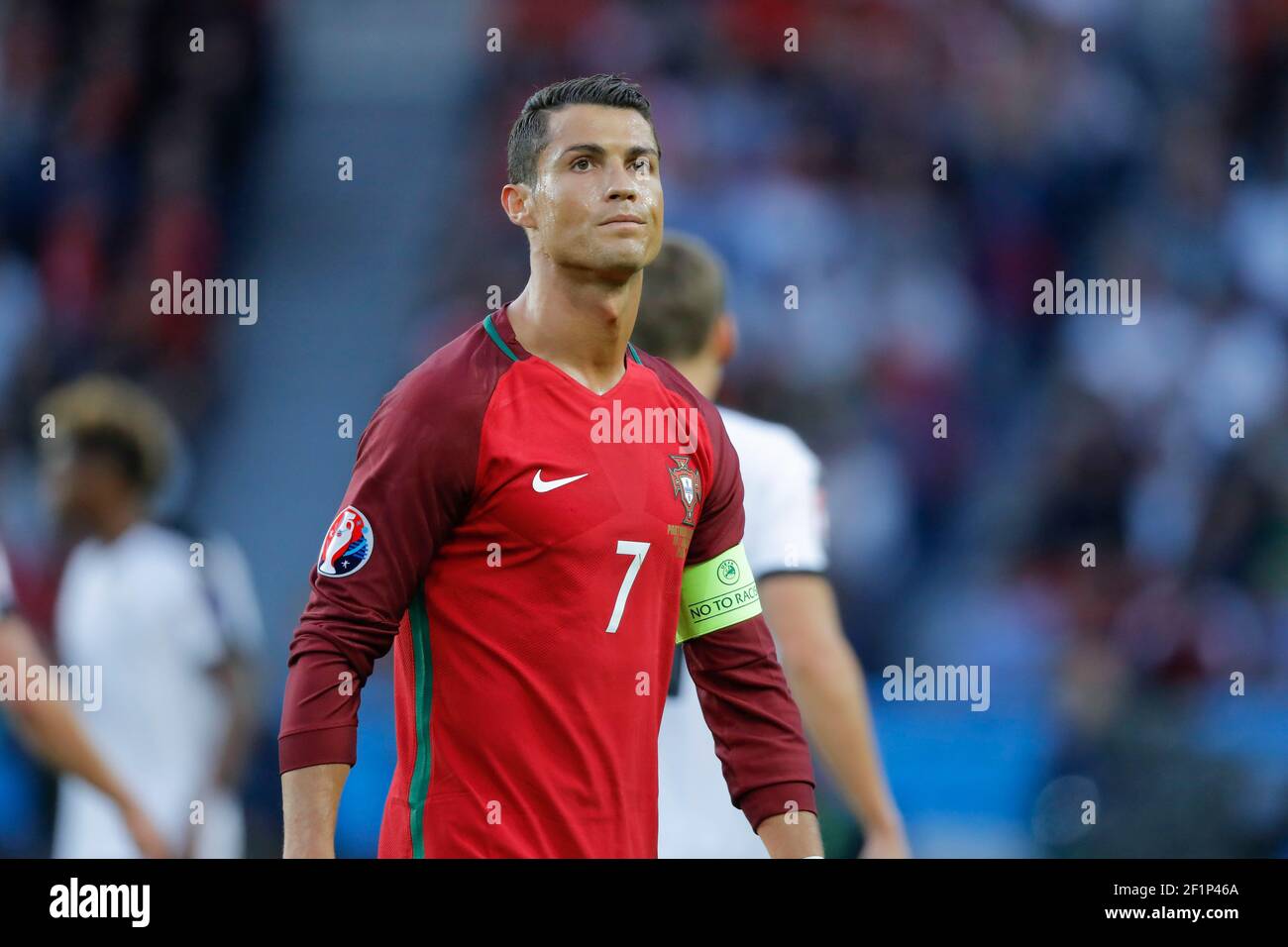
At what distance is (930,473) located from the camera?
8859 mm

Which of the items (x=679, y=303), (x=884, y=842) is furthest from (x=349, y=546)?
(x=884, y=842)

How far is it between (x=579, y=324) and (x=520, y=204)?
0.80 ft

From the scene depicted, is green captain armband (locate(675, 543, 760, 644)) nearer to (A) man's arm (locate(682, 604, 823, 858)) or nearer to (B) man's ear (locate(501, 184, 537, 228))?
(A) man's arm (locate(682, 604, 823, 858))

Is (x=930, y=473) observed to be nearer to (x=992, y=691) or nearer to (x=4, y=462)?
(x=992, y=691)

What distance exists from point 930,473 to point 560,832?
6195 millimetres

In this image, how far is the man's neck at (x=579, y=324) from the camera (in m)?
3.04

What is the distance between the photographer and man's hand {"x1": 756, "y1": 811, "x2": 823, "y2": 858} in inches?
121

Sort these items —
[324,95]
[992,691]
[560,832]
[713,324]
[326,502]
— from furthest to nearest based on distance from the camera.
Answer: [324,95], [326,502], [992,691], [713,324], [560,832]

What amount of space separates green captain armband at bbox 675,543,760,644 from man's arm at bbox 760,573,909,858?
3.46 ft

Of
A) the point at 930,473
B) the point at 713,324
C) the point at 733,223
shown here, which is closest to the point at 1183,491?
the point at 930,473

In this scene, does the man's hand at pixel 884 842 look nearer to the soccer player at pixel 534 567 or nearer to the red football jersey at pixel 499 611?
the soccer player at pixel 534 567

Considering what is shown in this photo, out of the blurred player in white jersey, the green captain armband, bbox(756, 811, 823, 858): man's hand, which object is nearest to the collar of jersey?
the green captain armband

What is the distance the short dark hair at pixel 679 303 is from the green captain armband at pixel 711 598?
3.71 ft

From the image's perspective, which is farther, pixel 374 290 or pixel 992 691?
pixel 374 290
